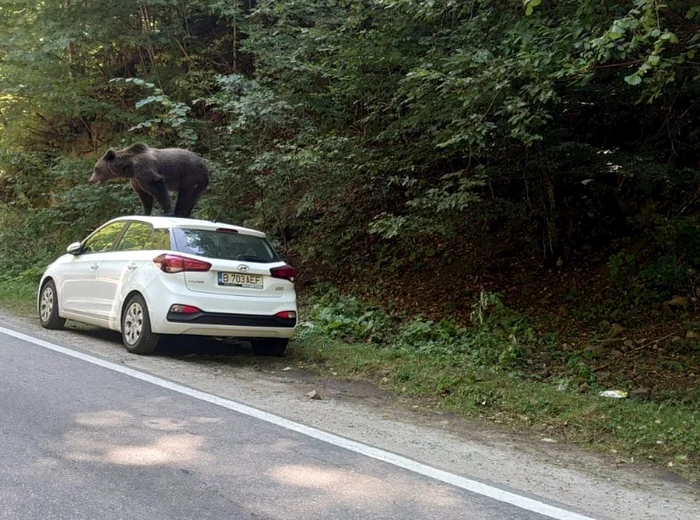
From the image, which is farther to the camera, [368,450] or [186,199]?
[186,199]

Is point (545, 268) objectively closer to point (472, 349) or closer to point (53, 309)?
point (472, 349)

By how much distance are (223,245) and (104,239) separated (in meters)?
2.26

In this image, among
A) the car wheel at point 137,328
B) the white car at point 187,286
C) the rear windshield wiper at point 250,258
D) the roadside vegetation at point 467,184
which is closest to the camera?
the roadside vegetation at point 467,184

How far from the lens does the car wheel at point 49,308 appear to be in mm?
10141

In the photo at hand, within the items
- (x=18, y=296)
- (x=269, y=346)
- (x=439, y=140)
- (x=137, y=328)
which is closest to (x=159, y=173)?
(x=137, y=328)

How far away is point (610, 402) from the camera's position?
6711mm

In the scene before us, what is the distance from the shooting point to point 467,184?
8.91m

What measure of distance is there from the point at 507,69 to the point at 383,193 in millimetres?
5088

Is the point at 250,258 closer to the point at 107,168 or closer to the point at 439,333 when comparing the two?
the point at 439,333

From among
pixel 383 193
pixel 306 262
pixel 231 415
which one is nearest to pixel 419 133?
pixel 383 193

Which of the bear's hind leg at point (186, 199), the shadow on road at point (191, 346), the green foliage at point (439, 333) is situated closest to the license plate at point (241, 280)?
the shadow on road at point (191, 346)


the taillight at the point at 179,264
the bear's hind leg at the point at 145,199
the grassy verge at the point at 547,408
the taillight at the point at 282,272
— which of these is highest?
the bear's hind leg at the point at 145,199

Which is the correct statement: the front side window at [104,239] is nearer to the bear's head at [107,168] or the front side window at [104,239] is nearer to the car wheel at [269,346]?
the bear's head at [107,168]

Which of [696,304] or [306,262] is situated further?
[306,262]
